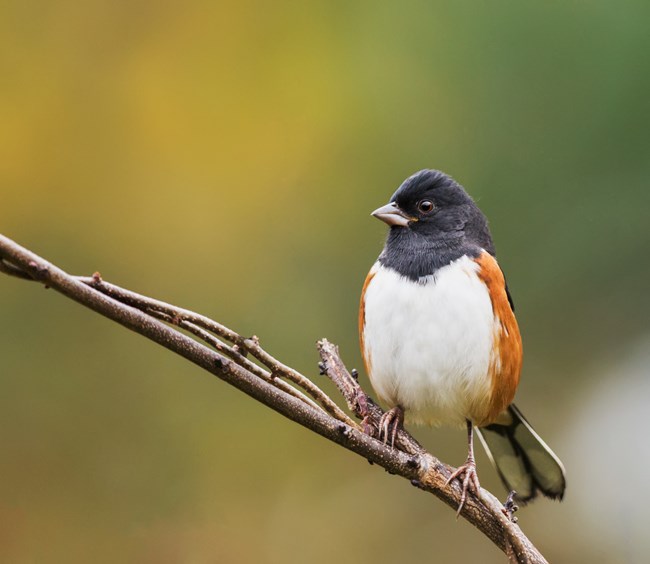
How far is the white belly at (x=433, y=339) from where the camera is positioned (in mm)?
1956

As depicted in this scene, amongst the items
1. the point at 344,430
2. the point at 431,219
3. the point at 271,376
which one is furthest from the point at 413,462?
the point at 431,219

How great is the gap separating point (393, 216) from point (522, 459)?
0.77 metres

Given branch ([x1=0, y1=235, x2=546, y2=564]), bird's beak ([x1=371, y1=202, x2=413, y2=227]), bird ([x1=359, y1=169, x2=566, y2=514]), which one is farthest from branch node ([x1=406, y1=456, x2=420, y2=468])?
bird's beak ([x1=371, y1=202, x2=413, y2=227])

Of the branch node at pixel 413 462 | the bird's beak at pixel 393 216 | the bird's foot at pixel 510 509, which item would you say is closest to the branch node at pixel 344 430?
the branch node at pixel 413 462

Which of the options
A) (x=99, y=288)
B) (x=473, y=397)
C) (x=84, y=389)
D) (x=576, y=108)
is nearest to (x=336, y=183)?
(x=576, y=108)

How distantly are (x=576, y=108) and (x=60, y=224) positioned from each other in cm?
211

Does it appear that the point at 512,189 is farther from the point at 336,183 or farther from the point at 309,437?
the point at 309,437

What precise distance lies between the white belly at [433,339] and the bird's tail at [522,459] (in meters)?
0.33

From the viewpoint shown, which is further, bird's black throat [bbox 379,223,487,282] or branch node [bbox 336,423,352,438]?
bird's black throat [bbox 379,223,487,282]

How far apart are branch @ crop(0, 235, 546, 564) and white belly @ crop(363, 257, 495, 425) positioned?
17.8 inches

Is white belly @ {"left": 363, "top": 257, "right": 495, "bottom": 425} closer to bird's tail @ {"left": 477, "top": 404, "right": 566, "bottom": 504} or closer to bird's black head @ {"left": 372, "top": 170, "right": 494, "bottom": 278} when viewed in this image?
bird's black head @ {"left": 372, "top": 170, "right": 494, "bottom": 278}

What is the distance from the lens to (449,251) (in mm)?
2084

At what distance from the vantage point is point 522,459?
7.50ft

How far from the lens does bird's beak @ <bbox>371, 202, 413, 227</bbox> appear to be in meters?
2.17
